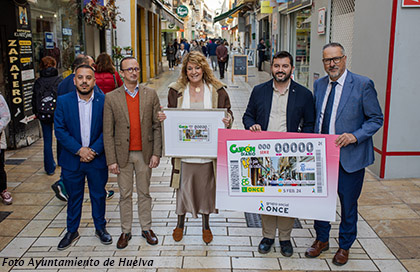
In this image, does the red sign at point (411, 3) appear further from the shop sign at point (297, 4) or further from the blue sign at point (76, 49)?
the blue sign at point (76, 49)

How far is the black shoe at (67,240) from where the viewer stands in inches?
169

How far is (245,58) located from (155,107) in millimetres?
15158

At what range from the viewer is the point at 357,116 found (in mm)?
3771

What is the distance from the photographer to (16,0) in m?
7.91

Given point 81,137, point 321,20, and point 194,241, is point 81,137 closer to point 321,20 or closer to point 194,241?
point 194,241

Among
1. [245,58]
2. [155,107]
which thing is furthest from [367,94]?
[245,58]

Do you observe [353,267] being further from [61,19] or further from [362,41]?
[61,19]

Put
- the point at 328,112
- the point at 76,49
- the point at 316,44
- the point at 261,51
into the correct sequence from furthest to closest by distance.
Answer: the point at 261,51, the point at 76,49, the point at 316,44, the point at 328,112

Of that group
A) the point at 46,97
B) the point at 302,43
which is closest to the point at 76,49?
the point at 46,97

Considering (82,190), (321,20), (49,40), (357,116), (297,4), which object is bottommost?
(82,190)

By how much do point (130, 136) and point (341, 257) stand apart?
2320 mm

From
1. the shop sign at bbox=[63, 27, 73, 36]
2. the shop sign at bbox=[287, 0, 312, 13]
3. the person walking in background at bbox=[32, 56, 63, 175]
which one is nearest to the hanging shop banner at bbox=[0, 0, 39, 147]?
the person walking in background at bbox=[32, 56, 63, 175]

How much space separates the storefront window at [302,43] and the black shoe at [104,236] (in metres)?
9.05
